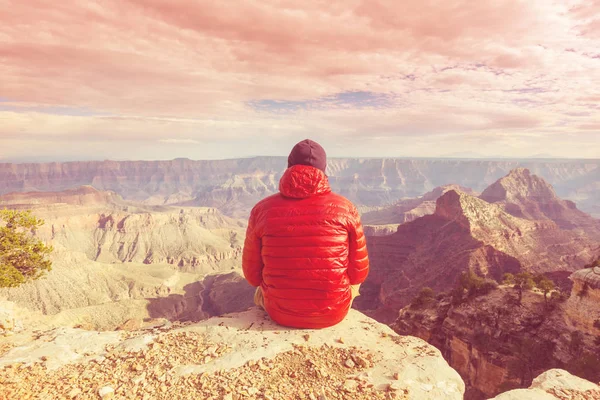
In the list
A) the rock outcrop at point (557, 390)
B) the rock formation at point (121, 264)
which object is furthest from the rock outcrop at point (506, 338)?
the rock formation at point (121, 264)

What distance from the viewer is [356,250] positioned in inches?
271

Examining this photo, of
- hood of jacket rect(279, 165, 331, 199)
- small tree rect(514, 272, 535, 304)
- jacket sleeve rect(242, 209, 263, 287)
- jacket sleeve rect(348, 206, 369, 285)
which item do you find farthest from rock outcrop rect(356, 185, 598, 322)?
hood of jacket rect(279, 165, 331, 199)

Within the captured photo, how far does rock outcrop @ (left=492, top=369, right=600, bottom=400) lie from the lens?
19.7ft

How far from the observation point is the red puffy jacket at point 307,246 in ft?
20.9

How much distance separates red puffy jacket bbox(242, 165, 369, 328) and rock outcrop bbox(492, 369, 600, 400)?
3.76m

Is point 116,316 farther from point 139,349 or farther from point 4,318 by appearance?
point 139,349

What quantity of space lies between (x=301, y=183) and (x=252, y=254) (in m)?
2.13

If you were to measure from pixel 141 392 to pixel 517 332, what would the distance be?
26.5m

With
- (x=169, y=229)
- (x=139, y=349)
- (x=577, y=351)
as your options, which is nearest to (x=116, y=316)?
(x=139, y=349)

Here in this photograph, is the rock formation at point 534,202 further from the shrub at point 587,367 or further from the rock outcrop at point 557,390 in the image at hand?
the rock outcrop at point 557,390

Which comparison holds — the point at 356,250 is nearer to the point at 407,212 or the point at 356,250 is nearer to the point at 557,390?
the point at 557,390

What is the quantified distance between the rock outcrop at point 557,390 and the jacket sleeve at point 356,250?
3471mm

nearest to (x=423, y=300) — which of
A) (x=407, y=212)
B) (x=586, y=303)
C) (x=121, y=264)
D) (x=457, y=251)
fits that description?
(x=586, y=303)

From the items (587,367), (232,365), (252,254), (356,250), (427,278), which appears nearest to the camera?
(232,365)
